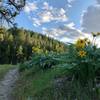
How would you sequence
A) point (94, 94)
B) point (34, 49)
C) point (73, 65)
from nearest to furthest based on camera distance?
point (94, 94) → point (73, 65) → point (34, 49)

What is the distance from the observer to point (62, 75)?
37.2 ft

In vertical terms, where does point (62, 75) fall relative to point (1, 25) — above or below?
below

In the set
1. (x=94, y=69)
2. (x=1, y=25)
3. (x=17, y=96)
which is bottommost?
(x=17, y=96)

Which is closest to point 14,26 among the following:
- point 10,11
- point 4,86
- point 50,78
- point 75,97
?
point 10,11

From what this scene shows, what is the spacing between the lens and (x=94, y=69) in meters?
9.73

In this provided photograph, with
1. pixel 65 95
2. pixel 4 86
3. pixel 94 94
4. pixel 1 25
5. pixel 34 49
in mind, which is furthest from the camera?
pixel 34 49

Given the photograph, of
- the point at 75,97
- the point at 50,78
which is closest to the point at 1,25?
the point at 50,78

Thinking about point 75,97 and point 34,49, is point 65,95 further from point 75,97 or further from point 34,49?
point 34,49

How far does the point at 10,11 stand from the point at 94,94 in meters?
11.0

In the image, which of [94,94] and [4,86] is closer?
[94,94]

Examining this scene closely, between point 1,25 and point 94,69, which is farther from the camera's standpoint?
point 1,25

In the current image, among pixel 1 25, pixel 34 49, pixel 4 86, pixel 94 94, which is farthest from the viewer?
pixel 34 49

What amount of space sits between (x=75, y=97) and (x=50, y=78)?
2.96m

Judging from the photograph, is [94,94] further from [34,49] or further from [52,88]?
[34,49]
